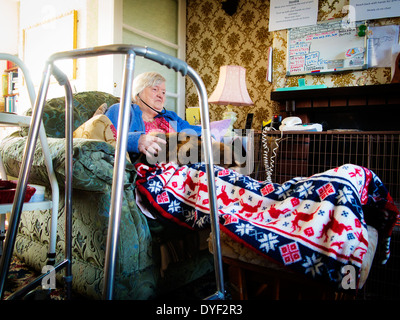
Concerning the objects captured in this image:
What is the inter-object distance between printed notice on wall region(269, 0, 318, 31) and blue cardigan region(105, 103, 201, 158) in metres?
1.56

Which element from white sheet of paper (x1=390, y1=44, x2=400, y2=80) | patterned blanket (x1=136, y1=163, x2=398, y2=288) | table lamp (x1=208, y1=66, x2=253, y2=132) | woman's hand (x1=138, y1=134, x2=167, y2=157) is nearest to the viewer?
patterned blanket (x1=136, y1=163, x2=398, y2=288)

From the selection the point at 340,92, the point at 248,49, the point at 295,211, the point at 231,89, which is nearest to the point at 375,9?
the point at 340,92

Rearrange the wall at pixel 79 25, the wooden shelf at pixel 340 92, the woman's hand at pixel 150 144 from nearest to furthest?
the woman's hand at pixel 150 144 < the wooden shelf at pixel 340 92 < the wall at pixel 79 25

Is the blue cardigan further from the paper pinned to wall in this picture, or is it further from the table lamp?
the paper pinned to wall

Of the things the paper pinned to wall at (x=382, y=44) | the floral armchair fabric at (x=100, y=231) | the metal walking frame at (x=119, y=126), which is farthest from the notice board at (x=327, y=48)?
the metal walking frame at (x=119, y=126)

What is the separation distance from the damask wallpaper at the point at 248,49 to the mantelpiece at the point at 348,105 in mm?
266

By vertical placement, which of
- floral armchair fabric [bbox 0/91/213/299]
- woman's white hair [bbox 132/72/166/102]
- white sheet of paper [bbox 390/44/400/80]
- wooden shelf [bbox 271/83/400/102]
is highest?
white sheet of paper [bbox 390/44/400/80]

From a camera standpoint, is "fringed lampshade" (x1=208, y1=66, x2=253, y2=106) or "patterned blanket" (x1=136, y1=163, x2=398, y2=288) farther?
"fringed lampshade" (x1=208, y1=66, x2=253, y2=106)

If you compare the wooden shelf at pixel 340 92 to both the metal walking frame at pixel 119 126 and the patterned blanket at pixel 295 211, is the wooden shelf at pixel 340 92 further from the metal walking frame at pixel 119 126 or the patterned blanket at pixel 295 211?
the metal walking frame at pixel 119 126

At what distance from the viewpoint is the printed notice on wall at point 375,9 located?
97.3 inches

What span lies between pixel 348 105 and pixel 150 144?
1.80m

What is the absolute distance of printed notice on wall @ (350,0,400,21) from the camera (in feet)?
8.11

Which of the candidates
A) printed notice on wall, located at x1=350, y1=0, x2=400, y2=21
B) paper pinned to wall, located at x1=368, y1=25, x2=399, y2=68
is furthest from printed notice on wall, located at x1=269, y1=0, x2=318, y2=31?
paper pinned to wall, located at x1=368, y1=25, x2=399, y2=68
